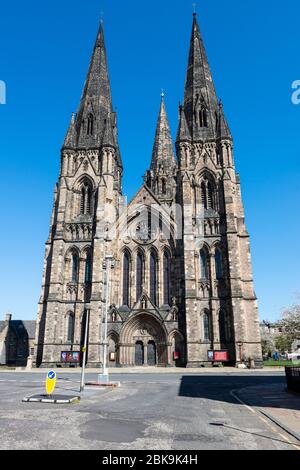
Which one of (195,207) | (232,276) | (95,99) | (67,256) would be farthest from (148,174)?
(232,276)

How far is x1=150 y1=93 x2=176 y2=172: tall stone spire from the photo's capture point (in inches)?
2265

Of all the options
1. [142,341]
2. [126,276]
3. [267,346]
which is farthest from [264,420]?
[267,346]

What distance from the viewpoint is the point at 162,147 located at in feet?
195

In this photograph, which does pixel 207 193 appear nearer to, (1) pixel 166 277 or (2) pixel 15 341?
(1) pixel 166 277

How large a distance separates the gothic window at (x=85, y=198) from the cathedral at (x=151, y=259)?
13cm

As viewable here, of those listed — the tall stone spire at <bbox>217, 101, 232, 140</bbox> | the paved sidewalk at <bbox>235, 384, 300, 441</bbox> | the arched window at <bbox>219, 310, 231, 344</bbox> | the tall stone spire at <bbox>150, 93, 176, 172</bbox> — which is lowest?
the paved sidewalk at <bbox>235, 384, 300, 441</bbox>

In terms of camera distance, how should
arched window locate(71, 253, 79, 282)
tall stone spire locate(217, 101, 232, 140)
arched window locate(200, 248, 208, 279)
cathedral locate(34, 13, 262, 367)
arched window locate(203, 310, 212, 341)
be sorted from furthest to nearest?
tall stone spire locate(217, 101, 232, 140) < arched window locate(71, 253, 79, 282) < arched window locate(200, 248, 208, 279) < arched window locate(203, 310, 212, 341) < cathedral locate(34, 13, 262, 367)

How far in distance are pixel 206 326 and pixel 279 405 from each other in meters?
24.6

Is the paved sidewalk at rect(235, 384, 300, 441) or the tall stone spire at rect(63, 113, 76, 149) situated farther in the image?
the tall stone spire at rect(63, 113, 76, 149)

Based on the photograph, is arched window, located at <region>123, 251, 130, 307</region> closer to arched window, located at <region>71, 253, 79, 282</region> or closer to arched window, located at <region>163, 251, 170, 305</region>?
arched window, located at <region>163, 251, 170, 305</region>

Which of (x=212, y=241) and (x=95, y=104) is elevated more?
(x=95, y=104)

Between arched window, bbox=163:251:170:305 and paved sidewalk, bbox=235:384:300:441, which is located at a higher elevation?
arched window, bbox=163:251:170:305

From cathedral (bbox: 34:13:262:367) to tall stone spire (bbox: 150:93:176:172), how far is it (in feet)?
38.2

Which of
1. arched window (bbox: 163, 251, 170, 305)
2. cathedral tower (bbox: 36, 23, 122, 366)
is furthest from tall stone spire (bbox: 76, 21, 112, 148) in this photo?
arched window (bbox: 163, 251, 170, 305)
